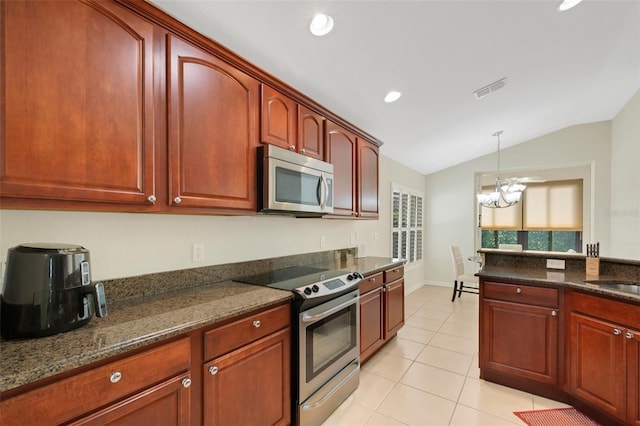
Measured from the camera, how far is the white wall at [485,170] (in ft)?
15.6

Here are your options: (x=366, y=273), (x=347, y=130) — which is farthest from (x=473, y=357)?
(x=347, y=130)

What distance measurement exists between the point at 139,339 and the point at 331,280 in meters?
1.24

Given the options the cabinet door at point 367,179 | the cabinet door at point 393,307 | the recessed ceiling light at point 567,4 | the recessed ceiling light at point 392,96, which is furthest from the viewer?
the cabinet door at point 367,179

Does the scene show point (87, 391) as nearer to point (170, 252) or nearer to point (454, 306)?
point (170, 252)

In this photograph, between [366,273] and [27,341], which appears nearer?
[27,341]

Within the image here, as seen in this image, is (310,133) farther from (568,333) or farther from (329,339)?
(568,333)

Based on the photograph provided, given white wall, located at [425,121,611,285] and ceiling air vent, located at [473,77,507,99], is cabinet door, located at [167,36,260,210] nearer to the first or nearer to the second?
ceiling air vent, located at [473,77,507,99]

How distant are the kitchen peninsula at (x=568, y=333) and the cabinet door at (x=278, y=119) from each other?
1.98 meters

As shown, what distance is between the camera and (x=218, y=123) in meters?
1.65

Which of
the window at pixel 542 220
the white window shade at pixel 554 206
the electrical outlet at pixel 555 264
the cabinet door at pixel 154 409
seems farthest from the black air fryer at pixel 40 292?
the white window shade at pixel 554 206

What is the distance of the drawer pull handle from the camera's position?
0.98 m

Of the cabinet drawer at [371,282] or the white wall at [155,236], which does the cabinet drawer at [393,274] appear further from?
the white wall at [155,236]

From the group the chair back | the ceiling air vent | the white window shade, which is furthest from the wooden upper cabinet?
the white window shade

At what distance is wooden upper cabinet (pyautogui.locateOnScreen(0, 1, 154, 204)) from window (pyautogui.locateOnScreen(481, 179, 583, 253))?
22.2 feet
